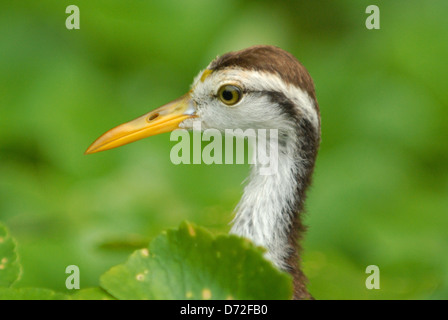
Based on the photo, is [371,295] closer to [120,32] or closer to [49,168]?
[49,168]

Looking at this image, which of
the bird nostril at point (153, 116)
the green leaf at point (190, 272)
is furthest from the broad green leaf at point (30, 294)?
the bird nostril at point (153, 116)

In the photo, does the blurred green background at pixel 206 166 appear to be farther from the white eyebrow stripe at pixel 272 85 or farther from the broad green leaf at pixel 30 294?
the broad green leaf at pixel 30 294

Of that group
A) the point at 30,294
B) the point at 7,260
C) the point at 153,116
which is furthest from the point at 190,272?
the point at 153,116

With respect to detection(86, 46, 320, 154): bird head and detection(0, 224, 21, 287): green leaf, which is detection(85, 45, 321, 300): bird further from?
detection(0, 224, 21, 287): green leaf

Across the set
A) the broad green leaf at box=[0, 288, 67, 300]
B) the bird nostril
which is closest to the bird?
the bird nostril

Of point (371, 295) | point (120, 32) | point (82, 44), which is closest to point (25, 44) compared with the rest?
point (82, 44)
